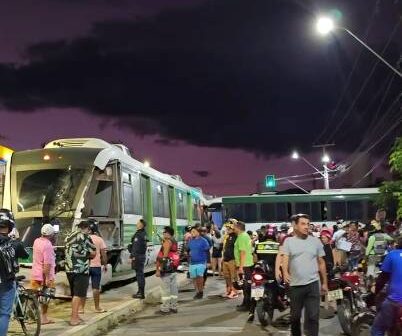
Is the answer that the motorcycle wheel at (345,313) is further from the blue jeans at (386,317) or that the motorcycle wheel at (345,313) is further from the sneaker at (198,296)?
the sneaker at (198,296)

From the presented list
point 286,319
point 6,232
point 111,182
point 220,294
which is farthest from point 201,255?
point 6,232

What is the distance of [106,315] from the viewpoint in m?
11.8

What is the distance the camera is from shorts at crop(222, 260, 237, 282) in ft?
50.8

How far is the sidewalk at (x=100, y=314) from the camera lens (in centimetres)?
1034

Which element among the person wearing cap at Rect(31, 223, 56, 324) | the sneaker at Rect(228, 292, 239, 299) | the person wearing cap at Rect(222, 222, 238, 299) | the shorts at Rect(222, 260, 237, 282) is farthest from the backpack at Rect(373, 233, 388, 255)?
the person wearing cap at Rect(31, 223, 56, 324)

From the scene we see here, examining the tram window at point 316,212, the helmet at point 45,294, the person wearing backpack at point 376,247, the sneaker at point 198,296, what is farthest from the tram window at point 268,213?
the helmet at point 45,294

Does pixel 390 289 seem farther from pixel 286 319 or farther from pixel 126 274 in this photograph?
pixel 126 274

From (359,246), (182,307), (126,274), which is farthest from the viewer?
(126,274)

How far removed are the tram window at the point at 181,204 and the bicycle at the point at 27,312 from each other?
16.5 metres

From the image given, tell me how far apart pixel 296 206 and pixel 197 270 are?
21920mm

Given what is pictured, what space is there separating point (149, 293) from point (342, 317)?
6.43 meters

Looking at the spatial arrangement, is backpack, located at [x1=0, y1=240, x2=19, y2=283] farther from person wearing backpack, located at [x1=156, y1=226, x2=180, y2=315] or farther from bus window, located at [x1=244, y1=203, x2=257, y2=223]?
bus window, located at [x1=244, y1=203, x2=257, y2=223]

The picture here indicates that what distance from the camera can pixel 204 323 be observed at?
11.8 metres

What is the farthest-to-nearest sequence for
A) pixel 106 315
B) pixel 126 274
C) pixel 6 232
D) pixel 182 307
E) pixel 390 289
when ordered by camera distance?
pixel 126 274 < pixel 182 307 < pixel 106 315 < pixel 6 232 < pixel 390 289
